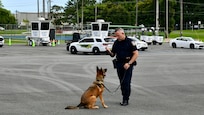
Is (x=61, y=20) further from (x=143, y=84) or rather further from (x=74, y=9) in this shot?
(x=143, y=84)

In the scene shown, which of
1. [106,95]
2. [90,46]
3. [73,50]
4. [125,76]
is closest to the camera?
[125,76]

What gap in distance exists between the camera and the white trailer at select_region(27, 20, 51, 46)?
53062 millimetres

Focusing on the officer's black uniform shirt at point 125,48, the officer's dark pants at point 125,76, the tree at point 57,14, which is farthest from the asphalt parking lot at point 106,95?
the tree at point 57,14

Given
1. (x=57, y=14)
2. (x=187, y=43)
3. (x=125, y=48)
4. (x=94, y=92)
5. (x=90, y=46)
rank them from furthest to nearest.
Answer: (x=57, y=14)
(x=187, y=43)
(x=90, y=46)
(x=125, y=48)
(x=94, y=92)

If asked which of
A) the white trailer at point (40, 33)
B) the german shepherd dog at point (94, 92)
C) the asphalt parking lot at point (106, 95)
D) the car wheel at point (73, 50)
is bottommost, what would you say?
the asphalt parking lot at point (106, 95)

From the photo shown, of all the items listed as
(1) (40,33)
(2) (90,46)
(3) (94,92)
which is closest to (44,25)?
(1) (40,33)

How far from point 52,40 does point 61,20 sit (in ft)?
207

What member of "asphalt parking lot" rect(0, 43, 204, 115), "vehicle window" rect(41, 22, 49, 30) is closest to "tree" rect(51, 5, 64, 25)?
"vehicle window" rect(41, 22, 49, 30)

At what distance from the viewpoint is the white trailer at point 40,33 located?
2089 inches

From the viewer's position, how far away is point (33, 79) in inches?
605

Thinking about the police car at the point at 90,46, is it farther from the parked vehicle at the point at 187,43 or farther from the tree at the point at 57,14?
the tree at the point at 57,14

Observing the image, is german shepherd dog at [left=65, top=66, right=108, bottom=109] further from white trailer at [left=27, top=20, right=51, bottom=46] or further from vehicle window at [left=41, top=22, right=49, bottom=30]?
vehicle window at [left=41, top=22, right=49, bottom=30]

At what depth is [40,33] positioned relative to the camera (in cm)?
5328

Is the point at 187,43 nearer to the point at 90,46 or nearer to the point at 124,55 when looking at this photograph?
the point at 90,46
